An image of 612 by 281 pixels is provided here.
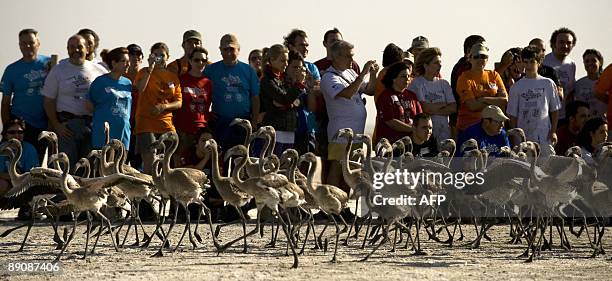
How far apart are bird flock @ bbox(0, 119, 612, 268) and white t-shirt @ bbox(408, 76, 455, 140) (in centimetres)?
148

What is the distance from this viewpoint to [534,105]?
1723 cm

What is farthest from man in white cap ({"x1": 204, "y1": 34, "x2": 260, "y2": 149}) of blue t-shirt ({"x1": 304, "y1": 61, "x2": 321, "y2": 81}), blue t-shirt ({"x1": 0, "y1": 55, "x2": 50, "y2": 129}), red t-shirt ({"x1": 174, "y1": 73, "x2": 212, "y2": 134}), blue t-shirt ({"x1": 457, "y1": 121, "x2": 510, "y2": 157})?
blue t-shirt ({"x1": 457, "y1": 121, "x2": 510, "y2": 157})

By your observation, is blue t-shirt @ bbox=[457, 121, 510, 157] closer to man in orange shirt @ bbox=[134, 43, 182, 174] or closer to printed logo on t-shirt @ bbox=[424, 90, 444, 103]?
printed logo on t-shirt @ bbox=[424, 90, 444, 103]

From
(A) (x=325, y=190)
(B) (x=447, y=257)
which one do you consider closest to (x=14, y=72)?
(A) (x=325, y=190)

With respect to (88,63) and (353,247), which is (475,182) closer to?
(353,247)

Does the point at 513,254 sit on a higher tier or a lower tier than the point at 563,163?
lower

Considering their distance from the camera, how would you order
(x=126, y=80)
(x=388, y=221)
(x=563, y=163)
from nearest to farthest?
(x=388, y=221) < (x=563, y=163) < (x=126, y=80)

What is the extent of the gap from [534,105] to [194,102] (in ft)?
14.7

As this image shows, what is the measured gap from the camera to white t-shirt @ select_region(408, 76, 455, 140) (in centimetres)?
1728

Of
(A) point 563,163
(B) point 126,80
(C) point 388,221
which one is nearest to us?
(C) point 388,221

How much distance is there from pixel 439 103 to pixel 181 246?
4.51 m

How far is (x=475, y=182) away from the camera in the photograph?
15039mm

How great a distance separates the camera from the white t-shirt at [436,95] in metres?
17.3

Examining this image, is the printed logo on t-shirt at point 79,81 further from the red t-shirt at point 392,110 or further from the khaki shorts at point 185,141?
the red t-shirt at point 392,110
